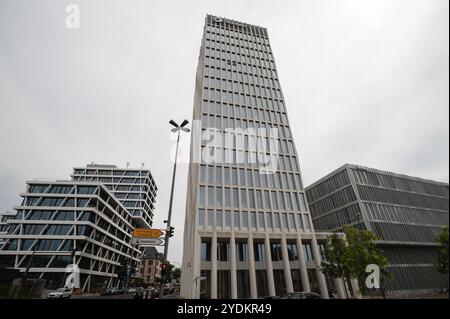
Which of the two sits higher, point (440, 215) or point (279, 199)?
point (279, 199)

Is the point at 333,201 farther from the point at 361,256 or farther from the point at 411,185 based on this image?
the point at 411,185

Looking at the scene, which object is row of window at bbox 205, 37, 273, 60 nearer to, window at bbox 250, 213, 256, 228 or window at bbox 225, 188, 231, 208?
window at bbox 225, 188, 231, 208

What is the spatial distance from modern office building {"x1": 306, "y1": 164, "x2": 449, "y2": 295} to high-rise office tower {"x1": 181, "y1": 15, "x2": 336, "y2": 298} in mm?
11790

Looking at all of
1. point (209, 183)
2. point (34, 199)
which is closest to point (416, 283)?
point (209, 183)

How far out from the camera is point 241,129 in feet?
161

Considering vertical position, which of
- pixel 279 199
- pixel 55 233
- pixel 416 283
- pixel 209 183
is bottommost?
pixel 416 283

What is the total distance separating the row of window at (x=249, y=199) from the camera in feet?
134

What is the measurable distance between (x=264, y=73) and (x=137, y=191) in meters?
75.4

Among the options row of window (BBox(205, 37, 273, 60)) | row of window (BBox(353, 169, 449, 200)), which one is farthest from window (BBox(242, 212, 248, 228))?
row of window (BBox(205, 37, 273, 60))

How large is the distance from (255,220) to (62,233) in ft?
155

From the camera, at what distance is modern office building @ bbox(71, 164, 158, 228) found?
96188 mm

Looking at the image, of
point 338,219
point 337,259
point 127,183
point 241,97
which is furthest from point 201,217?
point 127,183
